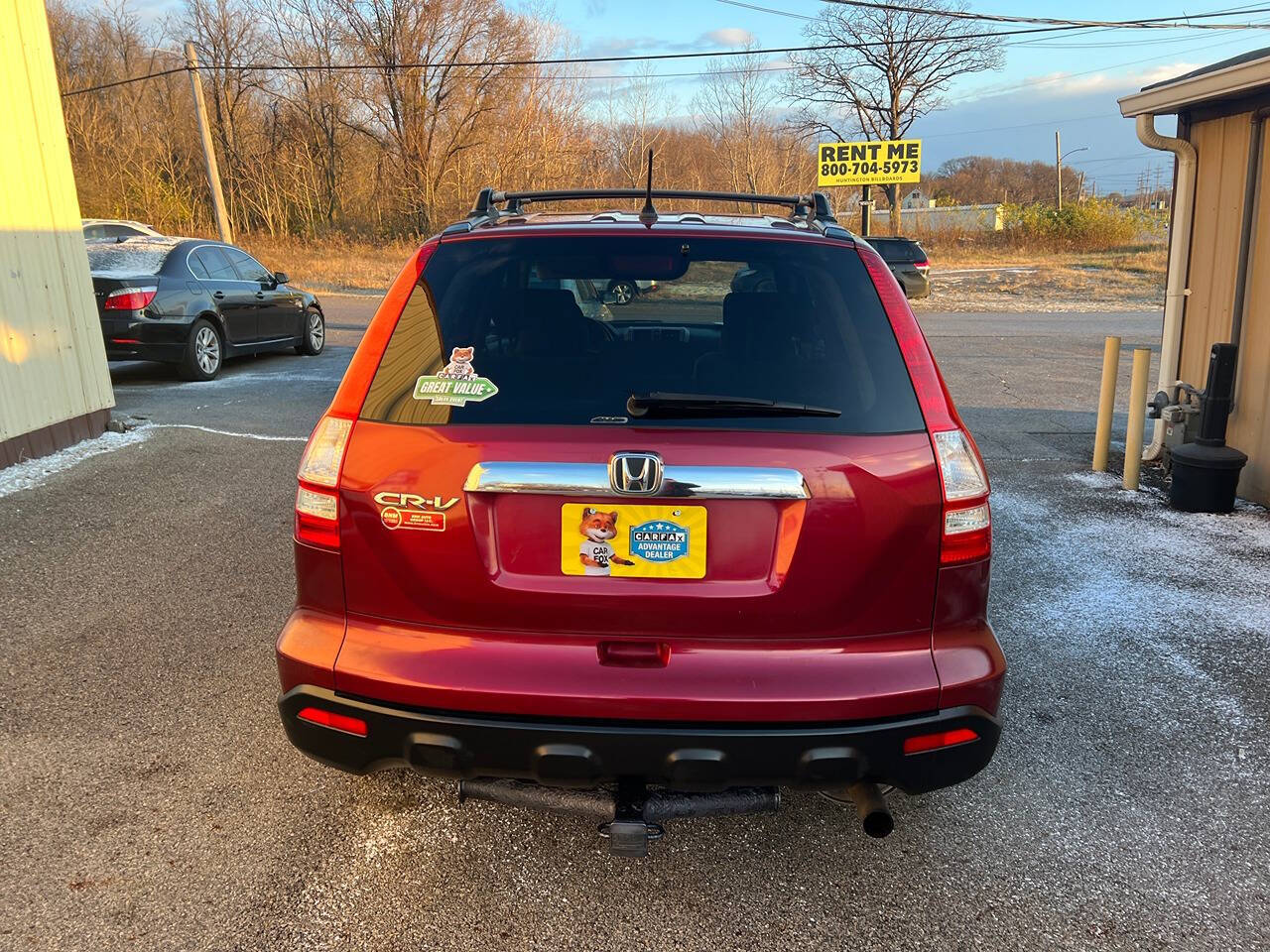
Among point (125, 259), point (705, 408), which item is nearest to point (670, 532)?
point (705, 408)

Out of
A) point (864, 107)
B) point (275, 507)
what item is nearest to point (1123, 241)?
point (864, 107)

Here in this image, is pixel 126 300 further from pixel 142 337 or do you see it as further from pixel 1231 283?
pixel 1231 283

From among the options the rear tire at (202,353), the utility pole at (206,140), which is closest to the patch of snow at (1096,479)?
the rear tire at (202,353)

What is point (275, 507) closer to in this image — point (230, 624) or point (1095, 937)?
point (230, 624)

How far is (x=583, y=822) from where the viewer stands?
291cm

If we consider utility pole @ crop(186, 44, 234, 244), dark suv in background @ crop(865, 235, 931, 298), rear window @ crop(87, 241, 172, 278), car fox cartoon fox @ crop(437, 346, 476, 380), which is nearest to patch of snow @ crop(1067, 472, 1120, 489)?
car fox cartoon fox @ crop(437, 346, 476, 380)

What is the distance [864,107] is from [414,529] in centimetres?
4884

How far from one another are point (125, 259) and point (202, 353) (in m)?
1.32

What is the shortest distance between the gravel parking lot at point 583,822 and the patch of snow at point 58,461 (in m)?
1.68

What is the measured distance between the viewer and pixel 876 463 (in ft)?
7.46

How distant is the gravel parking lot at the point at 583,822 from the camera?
8.02ft

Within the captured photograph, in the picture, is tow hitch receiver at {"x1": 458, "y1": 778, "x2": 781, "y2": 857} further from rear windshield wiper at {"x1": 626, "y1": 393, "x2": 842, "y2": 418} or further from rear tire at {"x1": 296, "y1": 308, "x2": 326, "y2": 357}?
rear tire at {"x1": 296, "y1": 308, "x2": 326, "y2": 357}

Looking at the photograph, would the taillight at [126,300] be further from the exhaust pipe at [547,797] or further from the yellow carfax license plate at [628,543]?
the yellow carfax license plate at [628,543]

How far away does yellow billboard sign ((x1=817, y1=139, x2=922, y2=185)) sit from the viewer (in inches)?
1048
